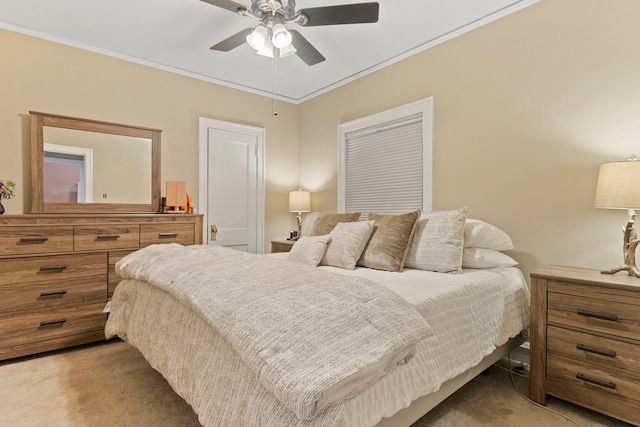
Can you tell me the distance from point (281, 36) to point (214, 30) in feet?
3.51

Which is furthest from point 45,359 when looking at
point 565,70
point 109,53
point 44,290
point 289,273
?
point 565,70

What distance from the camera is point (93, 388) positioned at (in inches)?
80.4

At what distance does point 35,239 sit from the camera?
2.46 metres

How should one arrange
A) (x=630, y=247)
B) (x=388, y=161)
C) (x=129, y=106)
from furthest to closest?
(x=388, y=161)
(x=129, y=106)
(x=630, y=247)

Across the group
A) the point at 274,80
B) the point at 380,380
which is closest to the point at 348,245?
the point at 380,380

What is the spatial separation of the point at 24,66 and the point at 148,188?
138cm

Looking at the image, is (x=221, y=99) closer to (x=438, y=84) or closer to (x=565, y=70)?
(x=438, y=84)

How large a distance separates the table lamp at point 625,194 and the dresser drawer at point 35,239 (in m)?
3.63

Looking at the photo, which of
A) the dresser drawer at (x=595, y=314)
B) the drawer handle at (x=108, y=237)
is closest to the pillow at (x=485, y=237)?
the dresser drawer at (x=595, y=314)

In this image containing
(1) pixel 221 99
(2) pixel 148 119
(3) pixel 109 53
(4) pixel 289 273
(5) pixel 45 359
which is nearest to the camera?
(4) pixel 289 273

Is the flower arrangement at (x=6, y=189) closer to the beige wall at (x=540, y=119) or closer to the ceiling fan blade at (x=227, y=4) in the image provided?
the ceiling fan blade at (x=227, y=4)

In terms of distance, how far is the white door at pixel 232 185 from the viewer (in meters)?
3.83

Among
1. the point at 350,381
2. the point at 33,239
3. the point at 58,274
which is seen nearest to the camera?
the point at 350,381

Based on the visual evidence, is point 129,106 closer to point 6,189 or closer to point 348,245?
point 6,189
